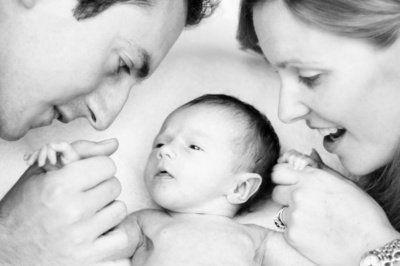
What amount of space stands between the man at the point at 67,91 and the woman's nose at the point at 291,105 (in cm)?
39

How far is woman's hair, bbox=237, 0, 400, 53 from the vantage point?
162cm

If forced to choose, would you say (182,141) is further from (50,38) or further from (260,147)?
(50,38)

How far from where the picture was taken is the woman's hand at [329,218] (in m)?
1.79

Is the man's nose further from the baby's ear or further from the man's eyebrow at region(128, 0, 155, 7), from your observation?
the baby's ear

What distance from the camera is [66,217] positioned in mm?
1711

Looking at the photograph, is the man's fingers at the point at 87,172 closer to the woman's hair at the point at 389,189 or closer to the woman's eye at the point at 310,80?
the woman's eye at the point at 310,80

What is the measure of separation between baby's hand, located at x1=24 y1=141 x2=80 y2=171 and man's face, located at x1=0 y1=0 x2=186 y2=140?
0.63ft

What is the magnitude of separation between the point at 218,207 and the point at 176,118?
0.96 feet

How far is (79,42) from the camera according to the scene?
180 cm

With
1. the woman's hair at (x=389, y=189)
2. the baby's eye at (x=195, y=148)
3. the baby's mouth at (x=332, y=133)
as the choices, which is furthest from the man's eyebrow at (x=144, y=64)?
the woman's hair at (x=389, y=189)

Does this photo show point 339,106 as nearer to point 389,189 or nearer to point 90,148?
point 389,189

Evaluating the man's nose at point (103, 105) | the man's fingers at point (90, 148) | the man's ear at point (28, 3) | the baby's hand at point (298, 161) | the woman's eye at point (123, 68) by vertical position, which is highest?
the man's ear at point (28, 3)

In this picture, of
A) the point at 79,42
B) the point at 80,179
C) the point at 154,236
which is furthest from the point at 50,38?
the point at 154,236

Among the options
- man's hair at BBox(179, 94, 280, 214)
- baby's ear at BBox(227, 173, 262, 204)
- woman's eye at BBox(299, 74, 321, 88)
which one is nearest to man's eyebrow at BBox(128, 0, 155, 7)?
man's hair at BBox(179, 94, 280, 214)
